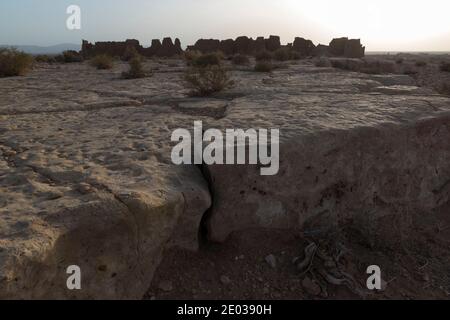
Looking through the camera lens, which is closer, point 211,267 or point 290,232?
point 211,267

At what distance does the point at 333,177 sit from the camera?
240 centimetres

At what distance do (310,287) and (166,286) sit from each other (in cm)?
71

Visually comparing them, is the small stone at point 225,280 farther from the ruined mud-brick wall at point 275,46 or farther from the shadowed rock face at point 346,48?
the shadowed rock face at point 346,48

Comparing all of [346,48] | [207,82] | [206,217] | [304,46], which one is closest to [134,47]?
[304,46]

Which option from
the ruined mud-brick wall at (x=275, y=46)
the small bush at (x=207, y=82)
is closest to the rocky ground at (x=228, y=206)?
the small bush at (x=207, y=82)

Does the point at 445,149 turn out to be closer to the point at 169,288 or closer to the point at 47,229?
the point at 169,288

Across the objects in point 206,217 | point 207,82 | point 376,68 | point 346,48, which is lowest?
point 206,217

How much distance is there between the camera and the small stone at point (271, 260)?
2.06m

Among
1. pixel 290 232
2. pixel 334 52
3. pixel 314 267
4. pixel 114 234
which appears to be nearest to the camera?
pixel 114 234

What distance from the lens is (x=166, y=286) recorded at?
185 cm

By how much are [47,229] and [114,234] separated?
26 centimetres

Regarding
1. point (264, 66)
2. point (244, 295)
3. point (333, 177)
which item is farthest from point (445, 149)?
point (264, 66)

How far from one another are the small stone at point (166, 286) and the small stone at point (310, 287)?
662mm

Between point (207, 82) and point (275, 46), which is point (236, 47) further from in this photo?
point (207, 82)
